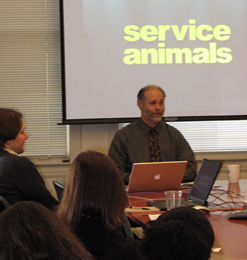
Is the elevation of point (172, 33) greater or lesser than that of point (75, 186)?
greater

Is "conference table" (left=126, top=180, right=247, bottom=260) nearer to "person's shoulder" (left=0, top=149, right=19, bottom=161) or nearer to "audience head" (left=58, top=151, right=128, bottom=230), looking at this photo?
"audience head" (left=58, top=151, right=128, bottom=230)

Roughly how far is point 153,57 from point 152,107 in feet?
2.86

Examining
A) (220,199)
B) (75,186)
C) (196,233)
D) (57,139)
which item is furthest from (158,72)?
(196,233)

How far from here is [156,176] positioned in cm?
242

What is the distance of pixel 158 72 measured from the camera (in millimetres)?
3865

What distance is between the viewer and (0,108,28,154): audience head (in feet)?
7.17

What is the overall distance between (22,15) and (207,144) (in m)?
2.42

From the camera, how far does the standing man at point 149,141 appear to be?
3.09 m

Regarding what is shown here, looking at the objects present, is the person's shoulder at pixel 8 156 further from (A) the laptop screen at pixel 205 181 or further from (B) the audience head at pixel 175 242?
(B) the audience head at pixel 175 242

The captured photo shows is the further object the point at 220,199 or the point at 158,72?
the point at 158,72

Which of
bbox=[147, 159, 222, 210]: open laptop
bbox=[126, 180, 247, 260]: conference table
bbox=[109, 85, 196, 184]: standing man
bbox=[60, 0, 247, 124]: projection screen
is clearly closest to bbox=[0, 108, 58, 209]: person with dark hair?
bbox=[126, 180, 247, 260]: conference table

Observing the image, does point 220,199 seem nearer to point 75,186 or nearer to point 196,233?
point 75,186

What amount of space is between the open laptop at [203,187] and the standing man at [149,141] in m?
0.93

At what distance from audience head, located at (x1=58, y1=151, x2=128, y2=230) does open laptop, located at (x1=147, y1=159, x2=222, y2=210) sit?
0.65 m
